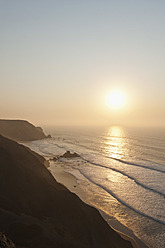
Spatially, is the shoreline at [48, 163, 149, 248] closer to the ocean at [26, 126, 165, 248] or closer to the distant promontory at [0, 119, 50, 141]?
the ocean at [26, 126, 165, 248]

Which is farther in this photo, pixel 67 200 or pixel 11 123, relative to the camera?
pixel 11 123

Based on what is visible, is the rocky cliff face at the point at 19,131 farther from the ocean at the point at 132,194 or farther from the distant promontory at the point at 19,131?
Result: the ocean at the point at 132,194

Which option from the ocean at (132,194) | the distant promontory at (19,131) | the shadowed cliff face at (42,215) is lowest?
the ocean at (132,194)

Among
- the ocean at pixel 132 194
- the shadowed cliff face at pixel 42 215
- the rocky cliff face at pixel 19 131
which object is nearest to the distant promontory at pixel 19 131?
the rocky cliff face at pixel 19 131

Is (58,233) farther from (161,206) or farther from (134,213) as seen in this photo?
(161,206)

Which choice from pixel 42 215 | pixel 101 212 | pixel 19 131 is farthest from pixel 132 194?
pixel 19 131

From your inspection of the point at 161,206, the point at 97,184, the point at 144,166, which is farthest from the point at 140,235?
the point at 144,166

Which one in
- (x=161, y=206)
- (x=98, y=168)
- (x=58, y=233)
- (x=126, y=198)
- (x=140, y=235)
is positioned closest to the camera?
(x=58, y=233)

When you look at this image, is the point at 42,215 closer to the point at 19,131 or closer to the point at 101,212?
the point at 101,212
